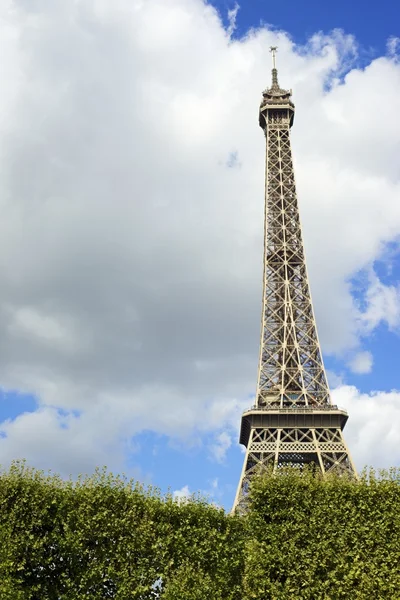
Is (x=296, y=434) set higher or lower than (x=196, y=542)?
higher

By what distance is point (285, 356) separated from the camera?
65.6 m

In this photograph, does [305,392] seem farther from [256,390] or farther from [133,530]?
[133,530]

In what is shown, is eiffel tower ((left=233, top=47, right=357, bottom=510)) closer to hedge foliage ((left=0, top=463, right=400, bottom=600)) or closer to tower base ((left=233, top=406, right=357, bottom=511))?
tower base ((left=233, top=406, right=357, bottom=511))

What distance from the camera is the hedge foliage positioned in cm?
2258

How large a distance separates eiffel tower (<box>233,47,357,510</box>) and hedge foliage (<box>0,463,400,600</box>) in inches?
883

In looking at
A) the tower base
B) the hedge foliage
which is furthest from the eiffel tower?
the hedge foliage

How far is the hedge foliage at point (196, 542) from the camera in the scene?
74.1 ft

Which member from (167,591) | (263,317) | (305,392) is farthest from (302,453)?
(167,591)

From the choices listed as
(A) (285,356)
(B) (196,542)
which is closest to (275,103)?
(A) (285,356)

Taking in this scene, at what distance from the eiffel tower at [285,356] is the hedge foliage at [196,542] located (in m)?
22.4

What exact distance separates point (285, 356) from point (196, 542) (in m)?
42.7

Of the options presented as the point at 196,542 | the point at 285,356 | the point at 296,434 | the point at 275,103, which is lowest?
the point at 196,542

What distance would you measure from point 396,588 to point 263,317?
4563 centimetres

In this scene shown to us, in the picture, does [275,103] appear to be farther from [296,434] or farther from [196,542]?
[196,542]
